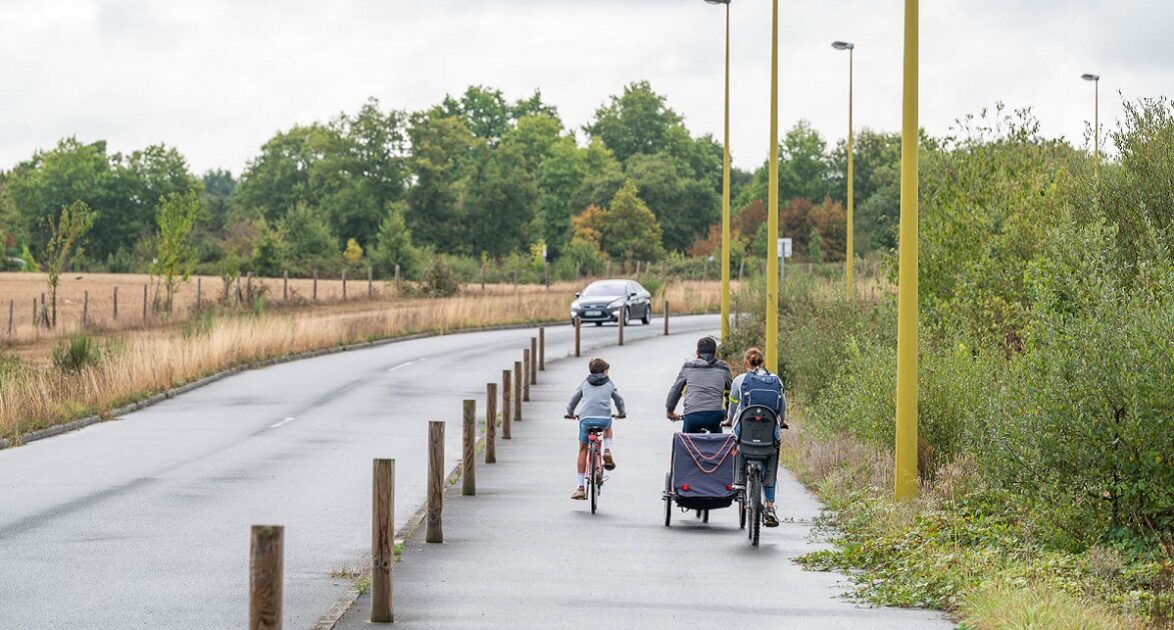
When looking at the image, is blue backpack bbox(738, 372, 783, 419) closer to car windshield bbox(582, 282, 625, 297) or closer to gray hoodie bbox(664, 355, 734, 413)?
gray hoodie bbox(664, 355, 734, 413)

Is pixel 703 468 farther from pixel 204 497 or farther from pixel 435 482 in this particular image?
pixel 204 497

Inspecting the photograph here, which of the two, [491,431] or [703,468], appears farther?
[491,431]

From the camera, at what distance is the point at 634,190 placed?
356 feet

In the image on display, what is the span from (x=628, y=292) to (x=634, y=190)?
54.6m

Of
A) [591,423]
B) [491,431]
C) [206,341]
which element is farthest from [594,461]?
[206,341]

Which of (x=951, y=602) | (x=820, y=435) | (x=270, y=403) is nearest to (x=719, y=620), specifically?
(x=951, y=602)

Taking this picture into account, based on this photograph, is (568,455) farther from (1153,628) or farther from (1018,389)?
(1153,628)

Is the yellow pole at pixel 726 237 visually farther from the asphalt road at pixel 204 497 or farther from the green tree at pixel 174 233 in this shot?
the green tree at pixel 174 233

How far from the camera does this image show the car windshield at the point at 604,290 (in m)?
54.2

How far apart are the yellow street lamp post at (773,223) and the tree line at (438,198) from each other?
184 feet

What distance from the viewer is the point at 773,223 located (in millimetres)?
25266

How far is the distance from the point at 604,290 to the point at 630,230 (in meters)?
51.4

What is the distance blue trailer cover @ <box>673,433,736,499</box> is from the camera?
45.5 ft

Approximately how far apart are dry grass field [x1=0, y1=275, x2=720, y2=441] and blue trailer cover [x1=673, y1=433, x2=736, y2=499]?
11.9 metres
